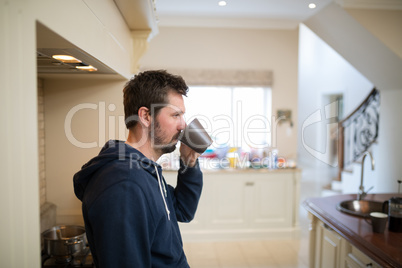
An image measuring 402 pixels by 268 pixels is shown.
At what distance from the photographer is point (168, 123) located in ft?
4.04

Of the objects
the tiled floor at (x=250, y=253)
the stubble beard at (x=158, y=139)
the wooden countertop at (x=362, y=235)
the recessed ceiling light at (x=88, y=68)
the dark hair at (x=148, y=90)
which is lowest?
the tiled floor at (x=250, y=253)

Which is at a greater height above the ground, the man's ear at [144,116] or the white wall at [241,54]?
the white wall at [241,54]

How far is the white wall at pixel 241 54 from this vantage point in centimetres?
421

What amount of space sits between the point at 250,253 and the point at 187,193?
239cm

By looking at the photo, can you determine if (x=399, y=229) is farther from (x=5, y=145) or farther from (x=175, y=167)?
(x=175, y=167)

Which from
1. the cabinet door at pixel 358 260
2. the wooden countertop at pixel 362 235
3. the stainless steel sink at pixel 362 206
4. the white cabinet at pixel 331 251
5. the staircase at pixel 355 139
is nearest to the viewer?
the wooden countertop at pixel 362 235

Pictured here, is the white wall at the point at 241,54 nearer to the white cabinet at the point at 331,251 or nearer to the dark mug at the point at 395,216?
the white cabinet at the point at 331,251

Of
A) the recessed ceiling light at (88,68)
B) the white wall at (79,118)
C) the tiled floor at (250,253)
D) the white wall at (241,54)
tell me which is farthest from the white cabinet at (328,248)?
the white wall at (241,54)

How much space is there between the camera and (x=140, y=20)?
5.69ft

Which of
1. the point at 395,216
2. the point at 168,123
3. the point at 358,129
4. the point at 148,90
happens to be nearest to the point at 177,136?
the point at 168,123

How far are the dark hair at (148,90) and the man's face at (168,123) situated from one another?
0.02 metres

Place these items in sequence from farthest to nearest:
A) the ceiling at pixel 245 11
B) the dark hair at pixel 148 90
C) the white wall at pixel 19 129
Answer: the ceiling at pixel 245 11 → the dark hair at pixel 148 90 → the white wall at pixel 19 129

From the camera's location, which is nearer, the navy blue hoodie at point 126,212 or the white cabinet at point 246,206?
the navy blue hoodie at point 126,212

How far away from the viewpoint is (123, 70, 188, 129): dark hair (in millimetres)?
1210
